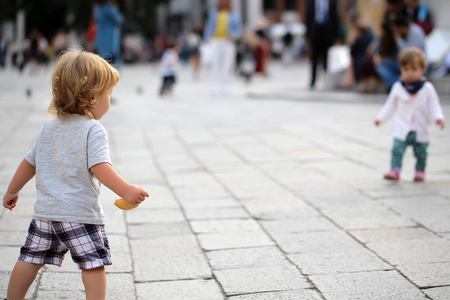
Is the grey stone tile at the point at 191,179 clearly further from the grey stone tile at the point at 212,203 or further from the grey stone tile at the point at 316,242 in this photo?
the grey stone tile at the point at 316,242

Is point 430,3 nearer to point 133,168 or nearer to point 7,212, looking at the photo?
point 133,168

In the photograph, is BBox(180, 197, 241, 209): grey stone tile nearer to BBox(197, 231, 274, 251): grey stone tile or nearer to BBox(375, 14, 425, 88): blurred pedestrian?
BBox(197, 231, 274, 251): grey stone tile

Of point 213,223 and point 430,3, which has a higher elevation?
point 430,3

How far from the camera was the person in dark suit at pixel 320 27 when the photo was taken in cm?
1414

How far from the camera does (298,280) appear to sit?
338 centimetres

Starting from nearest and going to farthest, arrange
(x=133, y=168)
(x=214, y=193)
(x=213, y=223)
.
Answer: (x=213, y=223) < (x=214, y=193) < (x=133, y=168)

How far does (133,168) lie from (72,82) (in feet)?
12.6

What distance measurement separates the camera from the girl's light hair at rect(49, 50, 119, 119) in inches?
108

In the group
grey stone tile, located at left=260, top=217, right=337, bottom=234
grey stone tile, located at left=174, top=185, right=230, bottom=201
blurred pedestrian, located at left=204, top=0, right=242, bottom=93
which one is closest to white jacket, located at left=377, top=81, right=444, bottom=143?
grey stone tile, located at left=174, top=185, right=230, bottom=201

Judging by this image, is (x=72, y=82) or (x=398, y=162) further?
(x=398, y=162)

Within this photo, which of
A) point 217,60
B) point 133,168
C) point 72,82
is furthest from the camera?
point 217,60

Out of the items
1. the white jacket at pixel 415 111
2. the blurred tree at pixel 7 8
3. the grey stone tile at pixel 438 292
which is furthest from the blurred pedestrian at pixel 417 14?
the blurred tree at pixel 7 8

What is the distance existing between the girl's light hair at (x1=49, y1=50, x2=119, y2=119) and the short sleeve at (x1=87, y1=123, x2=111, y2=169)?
8 centimetres

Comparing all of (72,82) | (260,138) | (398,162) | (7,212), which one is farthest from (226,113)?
(72,82)
